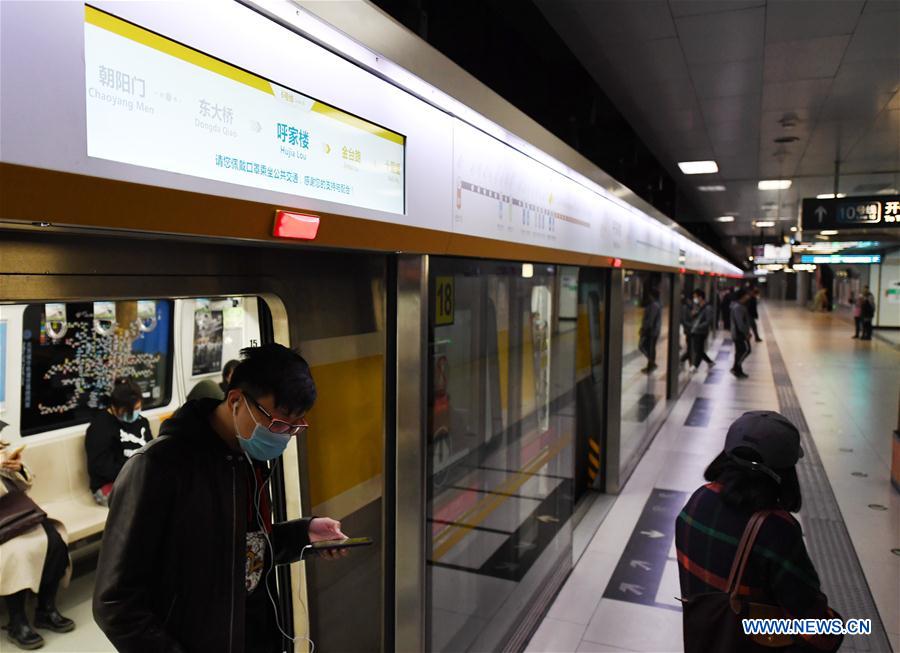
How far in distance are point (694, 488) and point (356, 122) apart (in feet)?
17.0

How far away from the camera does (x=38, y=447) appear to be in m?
3.39

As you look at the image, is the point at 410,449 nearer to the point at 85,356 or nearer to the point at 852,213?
the point at 85,356

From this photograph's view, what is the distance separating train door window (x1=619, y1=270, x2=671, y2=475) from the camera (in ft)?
22.2

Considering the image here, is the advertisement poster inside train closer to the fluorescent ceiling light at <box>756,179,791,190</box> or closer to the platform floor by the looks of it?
the platform floor

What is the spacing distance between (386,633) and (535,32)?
3.31 meters

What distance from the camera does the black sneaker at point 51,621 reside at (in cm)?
302

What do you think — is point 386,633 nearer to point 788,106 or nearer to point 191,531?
point 191,531

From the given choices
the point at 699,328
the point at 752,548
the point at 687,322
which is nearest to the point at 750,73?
the point at 752,548

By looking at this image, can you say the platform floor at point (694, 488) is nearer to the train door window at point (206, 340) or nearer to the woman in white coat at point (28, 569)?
the woman in white coat at point (28, 569)

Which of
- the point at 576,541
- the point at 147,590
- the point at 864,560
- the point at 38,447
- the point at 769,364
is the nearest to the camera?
the point at 147,590

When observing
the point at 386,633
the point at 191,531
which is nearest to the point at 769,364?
the point at 386,633

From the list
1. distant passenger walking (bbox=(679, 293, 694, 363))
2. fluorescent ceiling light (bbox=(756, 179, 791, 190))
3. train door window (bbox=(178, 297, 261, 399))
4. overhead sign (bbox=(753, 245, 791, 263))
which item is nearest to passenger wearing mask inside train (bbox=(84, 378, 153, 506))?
train door window (bbox=(178, 297, 261, 399))

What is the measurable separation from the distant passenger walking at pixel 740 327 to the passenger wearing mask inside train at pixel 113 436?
11123 millimetres

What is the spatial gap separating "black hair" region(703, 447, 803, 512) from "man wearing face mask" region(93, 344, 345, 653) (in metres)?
1.24
